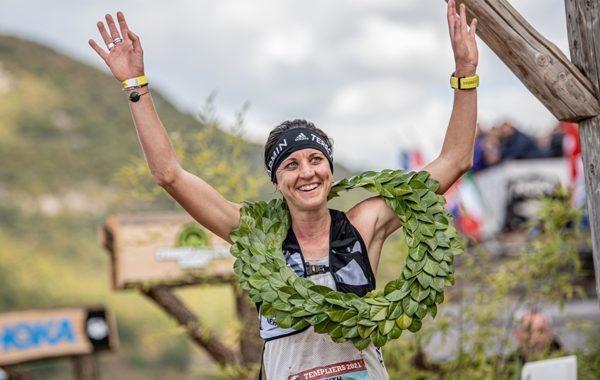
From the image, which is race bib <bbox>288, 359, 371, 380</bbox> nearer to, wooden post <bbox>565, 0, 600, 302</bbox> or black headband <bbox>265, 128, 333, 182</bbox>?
black headband <bbox>265, 128, 333, 182</bbox>

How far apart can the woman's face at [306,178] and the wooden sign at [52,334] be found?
14.7 ft

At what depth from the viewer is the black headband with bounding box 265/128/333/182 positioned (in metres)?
Answer: 2.51

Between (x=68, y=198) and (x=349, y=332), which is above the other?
(x=68, y=198)

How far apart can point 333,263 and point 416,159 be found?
1190 centimetres

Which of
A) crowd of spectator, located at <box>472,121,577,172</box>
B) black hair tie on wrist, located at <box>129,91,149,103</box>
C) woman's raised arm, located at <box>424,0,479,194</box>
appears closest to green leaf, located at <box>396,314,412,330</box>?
woman's raised arm, located at <box>424,0,479,194</box>

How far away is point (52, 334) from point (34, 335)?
135 mm

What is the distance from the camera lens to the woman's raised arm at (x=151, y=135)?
246 cm

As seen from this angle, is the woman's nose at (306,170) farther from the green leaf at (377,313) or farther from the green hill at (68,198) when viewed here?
the green hill at (68,198)

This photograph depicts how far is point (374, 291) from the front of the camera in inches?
96.2

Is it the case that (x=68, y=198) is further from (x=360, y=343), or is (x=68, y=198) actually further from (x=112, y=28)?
(x=360, y=343)

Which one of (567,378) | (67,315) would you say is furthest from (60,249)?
(567,378)

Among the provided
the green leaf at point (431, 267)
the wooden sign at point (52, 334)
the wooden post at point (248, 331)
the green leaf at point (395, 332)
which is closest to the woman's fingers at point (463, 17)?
the green leaf at point (431, 267)

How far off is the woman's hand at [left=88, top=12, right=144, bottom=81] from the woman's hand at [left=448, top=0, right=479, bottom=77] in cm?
97

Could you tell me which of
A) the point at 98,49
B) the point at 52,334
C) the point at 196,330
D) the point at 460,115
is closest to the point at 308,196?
the point at 460,115
